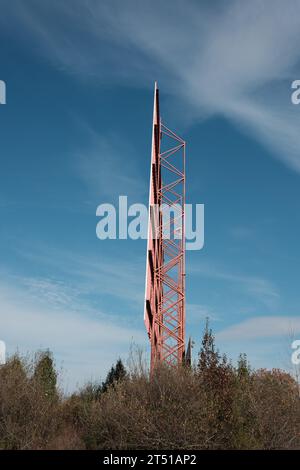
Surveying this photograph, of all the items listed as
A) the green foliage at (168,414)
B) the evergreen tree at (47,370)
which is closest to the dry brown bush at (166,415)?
the green foliage at (168,414)

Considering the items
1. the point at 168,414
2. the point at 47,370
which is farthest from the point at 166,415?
the point at 47,370

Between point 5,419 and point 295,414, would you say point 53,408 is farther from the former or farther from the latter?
point 295,414

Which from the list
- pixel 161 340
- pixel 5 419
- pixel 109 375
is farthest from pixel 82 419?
pixel 109 375

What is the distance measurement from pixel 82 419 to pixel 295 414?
6.93 m

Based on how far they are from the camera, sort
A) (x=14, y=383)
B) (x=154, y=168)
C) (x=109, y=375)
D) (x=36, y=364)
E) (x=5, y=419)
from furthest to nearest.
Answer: (x=109, y=375), (x=154, y=168), (x=36, y=364), (x=14, y=383), (x=5, y=419)

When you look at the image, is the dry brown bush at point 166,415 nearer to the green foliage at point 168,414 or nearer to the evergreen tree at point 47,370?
the green foliage at point 168,414

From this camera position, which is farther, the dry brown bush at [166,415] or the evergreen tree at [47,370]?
the evergreen tree at [47,370]

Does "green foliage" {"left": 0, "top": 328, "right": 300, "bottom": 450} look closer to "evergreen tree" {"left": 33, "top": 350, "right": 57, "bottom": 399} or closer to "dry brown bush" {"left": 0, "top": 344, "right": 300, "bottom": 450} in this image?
"dry brown bush" {"left": 0, "top": 344, "right": 300, "bottom": 450}

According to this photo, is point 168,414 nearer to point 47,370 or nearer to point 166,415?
point 166,415

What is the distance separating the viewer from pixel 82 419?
1714cm

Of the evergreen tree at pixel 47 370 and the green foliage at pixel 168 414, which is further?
the evergreen tree at pixel 47 370

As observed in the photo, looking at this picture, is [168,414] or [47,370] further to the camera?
[47,370]

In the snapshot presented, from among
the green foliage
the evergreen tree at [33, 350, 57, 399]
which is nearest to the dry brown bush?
the green foliage
